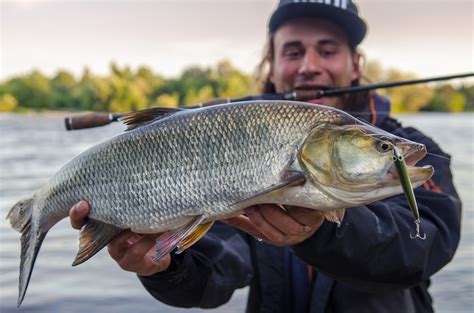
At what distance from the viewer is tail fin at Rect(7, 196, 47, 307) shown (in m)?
2.33

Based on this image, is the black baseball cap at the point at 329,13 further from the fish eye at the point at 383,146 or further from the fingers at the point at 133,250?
the fish eye at the point at 383,146

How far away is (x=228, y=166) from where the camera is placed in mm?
1933

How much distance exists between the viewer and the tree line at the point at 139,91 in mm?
53500

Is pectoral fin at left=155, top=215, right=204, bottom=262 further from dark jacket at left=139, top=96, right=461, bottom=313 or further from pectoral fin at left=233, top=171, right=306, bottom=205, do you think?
dark jacket at left=139, top=96, right=461, bottom=313

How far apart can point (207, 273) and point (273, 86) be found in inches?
62.0

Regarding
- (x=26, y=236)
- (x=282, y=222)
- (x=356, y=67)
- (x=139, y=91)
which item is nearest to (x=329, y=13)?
(x=356, y=67)

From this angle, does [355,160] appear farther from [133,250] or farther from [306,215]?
[133,250]

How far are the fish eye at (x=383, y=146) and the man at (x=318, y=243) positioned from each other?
38cm

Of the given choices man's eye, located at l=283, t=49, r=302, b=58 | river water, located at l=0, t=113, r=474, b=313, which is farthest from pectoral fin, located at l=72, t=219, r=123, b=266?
river water, located at l=0, t=113, r=474, b=313

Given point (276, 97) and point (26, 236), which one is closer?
point (26, 236)

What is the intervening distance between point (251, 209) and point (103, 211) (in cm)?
55

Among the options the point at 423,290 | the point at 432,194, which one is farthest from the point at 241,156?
the point at 423,290

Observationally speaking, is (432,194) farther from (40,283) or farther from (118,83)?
(118,83)

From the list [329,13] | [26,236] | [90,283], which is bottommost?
[90,283]
